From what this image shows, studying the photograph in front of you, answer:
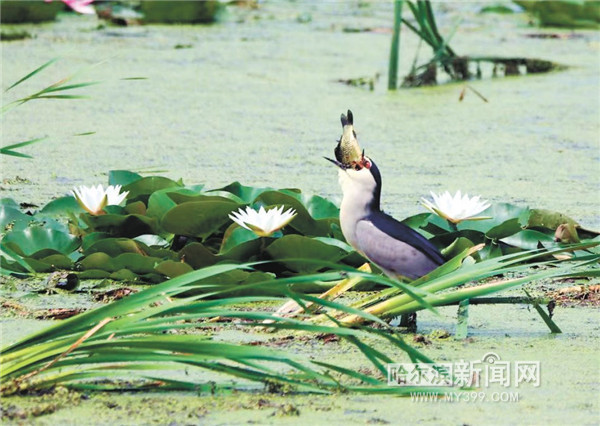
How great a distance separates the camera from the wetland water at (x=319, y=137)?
1588 mm

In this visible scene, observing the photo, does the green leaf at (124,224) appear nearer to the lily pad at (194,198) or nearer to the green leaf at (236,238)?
the lily pad at (194,198)

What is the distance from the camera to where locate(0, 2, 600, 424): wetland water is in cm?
159

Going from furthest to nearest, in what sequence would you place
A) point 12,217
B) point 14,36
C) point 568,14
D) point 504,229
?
point 568,14 < point 14,36 < point 12,217 < point 504,229

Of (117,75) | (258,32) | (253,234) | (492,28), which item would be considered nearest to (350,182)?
(253,234)

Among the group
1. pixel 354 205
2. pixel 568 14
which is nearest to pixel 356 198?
pixel 354 205

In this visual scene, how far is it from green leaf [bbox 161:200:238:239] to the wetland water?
1.37 feet

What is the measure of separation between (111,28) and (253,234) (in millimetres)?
4439

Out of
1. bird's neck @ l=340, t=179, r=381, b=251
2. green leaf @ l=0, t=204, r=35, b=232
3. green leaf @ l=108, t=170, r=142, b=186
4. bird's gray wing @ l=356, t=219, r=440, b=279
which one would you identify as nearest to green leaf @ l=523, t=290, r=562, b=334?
bird's gray wing @ l=356, t=219, r=440, b=279

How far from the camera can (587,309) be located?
2141mm

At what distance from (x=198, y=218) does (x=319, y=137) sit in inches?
64.3

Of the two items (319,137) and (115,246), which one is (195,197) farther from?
(319,137)

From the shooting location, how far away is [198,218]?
7.73 feet

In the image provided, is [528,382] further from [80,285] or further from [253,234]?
[80,285]

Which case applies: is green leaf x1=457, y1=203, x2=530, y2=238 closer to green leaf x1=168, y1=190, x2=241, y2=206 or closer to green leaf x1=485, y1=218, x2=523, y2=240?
green leaf x1=485, y1=218, x2=523, y2=240
